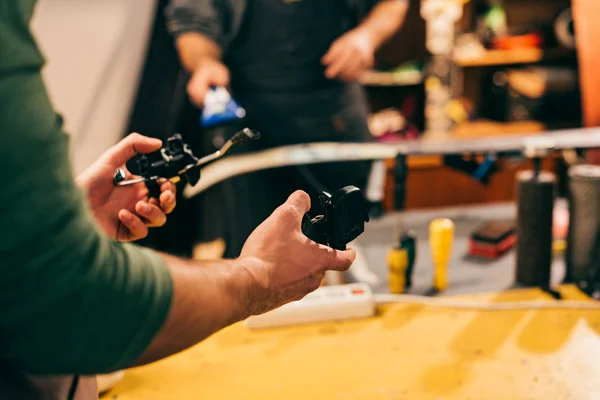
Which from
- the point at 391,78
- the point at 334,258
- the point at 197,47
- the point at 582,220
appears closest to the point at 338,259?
the point at 334,258

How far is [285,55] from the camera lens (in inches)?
52.5

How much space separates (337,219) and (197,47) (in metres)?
0.86

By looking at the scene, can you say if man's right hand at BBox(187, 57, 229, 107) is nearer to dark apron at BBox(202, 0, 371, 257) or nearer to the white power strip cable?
dark apron at BBox(202, 0, 371, 257)

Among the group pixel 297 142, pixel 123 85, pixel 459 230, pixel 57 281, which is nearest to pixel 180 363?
pixel 57 281

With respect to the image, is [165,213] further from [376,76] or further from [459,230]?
[376,76]

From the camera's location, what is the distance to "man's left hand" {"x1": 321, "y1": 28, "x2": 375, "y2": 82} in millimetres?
1167

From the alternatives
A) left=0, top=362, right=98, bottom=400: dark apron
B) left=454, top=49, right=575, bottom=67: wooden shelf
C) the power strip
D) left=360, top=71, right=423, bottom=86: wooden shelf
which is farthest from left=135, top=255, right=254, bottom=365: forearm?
left=454, top=49, right=575, bottom=67: wooden shelf

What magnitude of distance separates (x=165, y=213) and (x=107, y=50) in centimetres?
131

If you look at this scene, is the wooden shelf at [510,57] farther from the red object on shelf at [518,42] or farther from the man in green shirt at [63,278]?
the man in green shirt at [63,278]

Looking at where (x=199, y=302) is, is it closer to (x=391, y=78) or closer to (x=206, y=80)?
(x=206, y=80)

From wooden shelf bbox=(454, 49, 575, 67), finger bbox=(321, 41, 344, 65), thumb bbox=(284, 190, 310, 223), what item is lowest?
thumb bbox=(284, 190, 310, 223)

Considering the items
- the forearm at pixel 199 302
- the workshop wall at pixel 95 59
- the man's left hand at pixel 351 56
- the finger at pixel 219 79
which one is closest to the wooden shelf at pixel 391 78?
the workshop wall at pixel 95 59

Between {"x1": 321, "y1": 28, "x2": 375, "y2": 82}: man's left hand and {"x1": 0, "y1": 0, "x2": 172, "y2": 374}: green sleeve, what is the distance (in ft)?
2.79

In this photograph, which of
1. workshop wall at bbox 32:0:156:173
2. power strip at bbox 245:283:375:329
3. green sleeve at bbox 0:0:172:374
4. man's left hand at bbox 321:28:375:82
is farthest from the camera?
workshop wall at bbox 32:0:156:173
